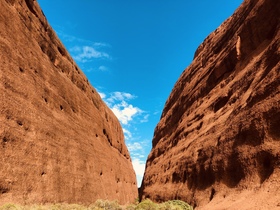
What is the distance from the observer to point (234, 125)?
1519cm

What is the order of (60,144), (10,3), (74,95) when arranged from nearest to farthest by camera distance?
(10,3)
(60,144)
(74,95)

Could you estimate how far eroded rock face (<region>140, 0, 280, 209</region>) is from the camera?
11828mm

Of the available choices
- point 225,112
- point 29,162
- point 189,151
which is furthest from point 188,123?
point 29,162

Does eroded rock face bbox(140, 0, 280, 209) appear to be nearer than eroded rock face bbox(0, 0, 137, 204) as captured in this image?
Yes

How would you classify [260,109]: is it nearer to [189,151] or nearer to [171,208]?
[171,208]

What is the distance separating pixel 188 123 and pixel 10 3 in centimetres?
1842

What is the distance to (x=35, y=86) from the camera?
19438mm

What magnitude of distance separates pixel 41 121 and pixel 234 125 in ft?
43.8

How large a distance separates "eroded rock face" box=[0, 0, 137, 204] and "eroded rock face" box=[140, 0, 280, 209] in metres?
8.77

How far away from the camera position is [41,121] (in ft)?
62.4

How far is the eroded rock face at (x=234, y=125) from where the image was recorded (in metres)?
11.8

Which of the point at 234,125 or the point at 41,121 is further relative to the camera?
the point at 41,121

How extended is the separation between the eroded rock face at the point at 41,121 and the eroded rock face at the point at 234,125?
8.77m

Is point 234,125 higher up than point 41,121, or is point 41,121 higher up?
point 41,121
